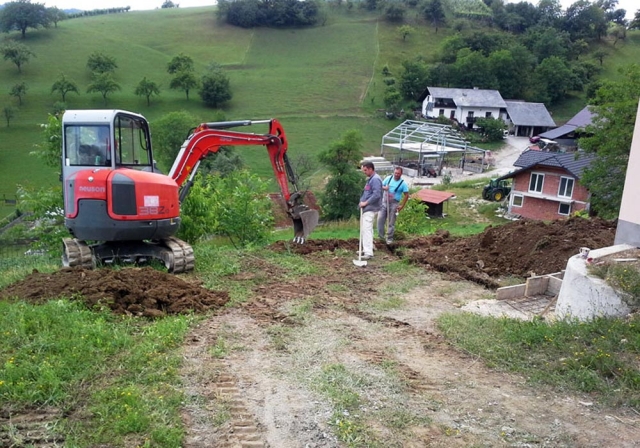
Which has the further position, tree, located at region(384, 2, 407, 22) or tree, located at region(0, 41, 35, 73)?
tree, located at region(384, 2, 407, 22)

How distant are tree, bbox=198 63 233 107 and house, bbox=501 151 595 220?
35.9 meters

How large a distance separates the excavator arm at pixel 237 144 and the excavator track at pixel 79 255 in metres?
2.29

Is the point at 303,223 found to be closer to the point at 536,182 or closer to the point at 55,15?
the point at 536,182

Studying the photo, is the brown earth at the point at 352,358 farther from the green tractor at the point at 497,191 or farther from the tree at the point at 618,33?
the tree at the point at 618,33

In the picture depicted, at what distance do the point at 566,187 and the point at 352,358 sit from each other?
31.2 meters

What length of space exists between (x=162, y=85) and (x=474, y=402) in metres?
65.1

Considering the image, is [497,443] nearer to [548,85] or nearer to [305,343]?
[305,343]

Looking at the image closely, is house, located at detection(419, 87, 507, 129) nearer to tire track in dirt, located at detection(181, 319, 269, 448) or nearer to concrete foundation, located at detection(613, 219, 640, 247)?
concrete foundation, located at detection(613, 219, 640, 247)


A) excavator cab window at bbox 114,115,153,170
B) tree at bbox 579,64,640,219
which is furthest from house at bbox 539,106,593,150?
excavator cab window at bbox 114,115,153,170

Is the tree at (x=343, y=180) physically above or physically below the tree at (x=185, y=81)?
below

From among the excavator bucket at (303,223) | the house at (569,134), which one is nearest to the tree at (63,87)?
the house at (569,134)

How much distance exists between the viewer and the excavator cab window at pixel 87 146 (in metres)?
8.92

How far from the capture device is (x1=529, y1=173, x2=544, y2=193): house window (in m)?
34.2

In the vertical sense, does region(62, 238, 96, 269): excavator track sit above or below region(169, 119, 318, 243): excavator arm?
below
